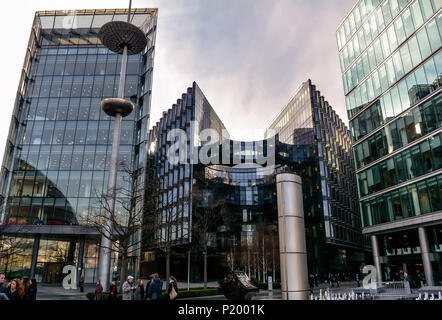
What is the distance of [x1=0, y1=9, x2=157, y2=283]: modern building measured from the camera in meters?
37.3

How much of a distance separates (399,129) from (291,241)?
30.0m

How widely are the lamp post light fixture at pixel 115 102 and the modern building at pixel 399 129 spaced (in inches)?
1121

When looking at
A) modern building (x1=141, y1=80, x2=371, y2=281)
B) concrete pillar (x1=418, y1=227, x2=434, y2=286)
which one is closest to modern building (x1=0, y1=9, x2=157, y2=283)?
modern building (x1=141, y1=80, x2=371, y2=281)

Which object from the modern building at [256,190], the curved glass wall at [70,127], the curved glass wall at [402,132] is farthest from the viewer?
the modern building at [256,190]

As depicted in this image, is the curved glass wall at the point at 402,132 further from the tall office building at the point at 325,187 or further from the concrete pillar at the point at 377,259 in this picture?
the tall office building at the point at 325,187

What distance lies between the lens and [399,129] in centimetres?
3388

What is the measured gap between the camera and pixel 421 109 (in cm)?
3112

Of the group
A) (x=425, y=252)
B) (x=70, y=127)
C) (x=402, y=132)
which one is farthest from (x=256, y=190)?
(x=425, y=252)

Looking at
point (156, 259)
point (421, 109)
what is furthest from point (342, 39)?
point (156, 259)

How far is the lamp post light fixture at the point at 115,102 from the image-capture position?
27.9 m

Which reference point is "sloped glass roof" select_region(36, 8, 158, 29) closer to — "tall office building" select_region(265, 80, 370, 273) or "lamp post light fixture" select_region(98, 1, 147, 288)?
"lamp post light fixture" select_region(98, 1, 147, 288)

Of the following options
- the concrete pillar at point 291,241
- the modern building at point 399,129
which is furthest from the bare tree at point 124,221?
the modern building at point 399,129
